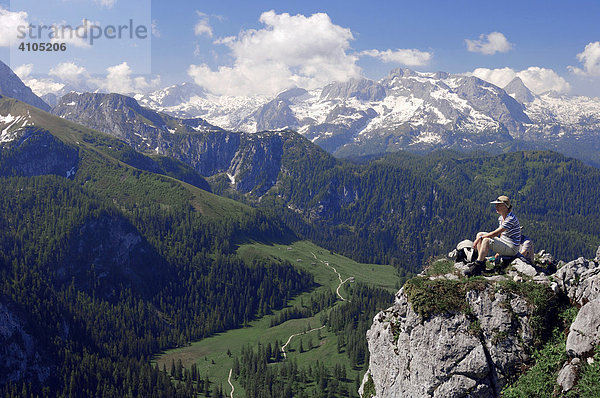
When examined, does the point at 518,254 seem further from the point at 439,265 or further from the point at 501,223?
the point at 439,265

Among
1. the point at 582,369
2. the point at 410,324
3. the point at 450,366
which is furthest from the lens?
the point at 410,324

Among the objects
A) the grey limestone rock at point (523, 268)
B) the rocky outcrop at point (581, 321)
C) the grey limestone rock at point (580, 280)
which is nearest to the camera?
the rocky outcrop at point (581, 321)

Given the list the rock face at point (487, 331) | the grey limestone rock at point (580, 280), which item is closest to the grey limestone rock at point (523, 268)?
the rock face at point (487, 331)

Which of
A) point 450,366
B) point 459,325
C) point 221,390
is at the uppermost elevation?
point 459,325

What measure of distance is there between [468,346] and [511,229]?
1070cm

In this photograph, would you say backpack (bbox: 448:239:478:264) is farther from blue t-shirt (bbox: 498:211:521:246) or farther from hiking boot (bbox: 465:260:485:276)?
blue t-shirt (bbox: 498:211:521:246)

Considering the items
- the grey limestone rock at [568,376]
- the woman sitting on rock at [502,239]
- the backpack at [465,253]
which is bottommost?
the grey limestone rock at [568,376]

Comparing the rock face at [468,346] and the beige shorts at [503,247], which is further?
the beige shorts at [503,247]

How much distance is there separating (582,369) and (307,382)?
166 meters

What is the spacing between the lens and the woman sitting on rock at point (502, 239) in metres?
34.9

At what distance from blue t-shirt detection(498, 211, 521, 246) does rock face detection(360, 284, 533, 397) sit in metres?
5.44

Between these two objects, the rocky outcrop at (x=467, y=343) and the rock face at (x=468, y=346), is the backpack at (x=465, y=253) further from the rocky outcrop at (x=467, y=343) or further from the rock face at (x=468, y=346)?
the rock face at (x=468, y=346)

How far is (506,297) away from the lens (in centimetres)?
3152

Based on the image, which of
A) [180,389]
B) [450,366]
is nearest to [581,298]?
[450,366]
